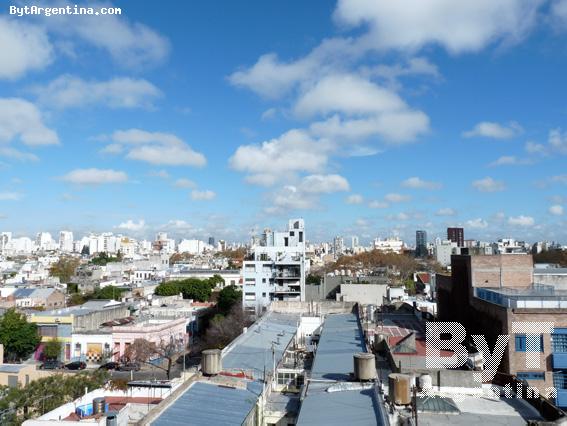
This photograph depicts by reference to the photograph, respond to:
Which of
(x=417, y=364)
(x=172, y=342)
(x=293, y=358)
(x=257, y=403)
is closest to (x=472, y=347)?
(x=417, y=364)

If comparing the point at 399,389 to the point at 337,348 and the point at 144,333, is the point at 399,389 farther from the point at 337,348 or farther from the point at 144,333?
the point at 144,333

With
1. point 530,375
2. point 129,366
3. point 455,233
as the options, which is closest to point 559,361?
point 530,375

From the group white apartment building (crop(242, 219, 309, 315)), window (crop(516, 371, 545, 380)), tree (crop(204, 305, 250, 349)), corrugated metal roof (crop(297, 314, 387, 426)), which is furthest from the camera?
white apartment building (crop(242, 219, 309, 315))

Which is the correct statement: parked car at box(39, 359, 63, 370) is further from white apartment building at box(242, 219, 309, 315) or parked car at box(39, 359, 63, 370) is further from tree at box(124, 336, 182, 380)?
white apartment building at box(242, 219, 309, 315)

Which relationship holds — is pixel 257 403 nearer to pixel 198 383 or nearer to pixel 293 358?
pixel 198 383

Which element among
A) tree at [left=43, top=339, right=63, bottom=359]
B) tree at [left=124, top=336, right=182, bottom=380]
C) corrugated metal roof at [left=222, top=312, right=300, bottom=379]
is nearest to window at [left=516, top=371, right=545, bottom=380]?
corrugated metal roof at [left=222, top=312, right=300, bottom=379]
